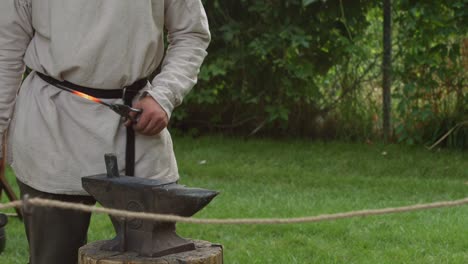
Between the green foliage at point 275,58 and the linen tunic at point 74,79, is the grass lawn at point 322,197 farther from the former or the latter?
the linen tunic at point 74,79

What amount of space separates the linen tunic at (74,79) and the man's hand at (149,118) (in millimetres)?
33

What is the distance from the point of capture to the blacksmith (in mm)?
3150

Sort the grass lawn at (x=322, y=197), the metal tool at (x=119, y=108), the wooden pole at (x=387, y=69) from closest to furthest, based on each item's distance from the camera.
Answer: the metal tool at (x=119, y=108) < the grass lawn at (x=322, y=197) < the wooden pole at (x=387, y=69)

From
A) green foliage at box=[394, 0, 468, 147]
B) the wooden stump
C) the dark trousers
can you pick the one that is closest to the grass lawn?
green foliage at box=[394, 0, 468, 147]

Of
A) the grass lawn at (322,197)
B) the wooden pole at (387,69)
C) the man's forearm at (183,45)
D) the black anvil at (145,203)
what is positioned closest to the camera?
the black anvil at (145,203)

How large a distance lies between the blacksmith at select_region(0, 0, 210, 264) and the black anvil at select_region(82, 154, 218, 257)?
192 mm

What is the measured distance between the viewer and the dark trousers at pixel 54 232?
3197mm

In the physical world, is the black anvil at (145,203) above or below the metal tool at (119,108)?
below

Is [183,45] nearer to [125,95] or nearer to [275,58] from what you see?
[125,95]

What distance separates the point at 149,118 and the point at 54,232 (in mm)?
514

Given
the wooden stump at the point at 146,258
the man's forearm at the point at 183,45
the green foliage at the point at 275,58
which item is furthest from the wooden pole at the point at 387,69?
the wooden stump at the point at 146,258

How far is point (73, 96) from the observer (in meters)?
3.20

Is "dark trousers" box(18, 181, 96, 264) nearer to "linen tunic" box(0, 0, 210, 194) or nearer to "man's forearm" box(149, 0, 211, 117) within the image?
"linen tunic" box(0, 0, 210, 194)

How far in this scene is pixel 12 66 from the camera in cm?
327
